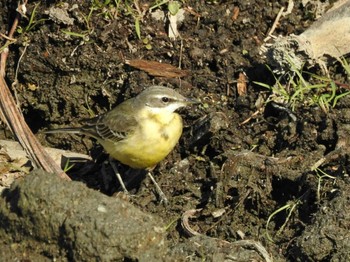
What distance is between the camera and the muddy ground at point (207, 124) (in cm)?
745

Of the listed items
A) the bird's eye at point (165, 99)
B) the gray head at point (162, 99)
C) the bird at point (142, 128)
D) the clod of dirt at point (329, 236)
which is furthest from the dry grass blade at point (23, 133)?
the clod of dirt at point (329, 236)

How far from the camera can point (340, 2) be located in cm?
1000

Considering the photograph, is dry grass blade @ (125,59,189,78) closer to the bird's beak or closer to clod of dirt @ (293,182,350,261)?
the bird's beak

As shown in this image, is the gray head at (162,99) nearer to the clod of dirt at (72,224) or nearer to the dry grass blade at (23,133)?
the dry grass blade at (23,133)

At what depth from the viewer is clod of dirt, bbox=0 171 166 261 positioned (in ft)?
21.9

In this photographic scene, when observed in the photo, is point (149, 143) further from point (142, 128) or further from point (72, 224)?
point (72, 224)

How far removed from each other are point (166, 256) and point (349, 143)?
7.92 ft

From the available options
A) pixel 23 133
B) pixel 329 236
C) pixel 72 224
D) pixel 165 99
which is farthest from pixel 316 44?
pixel 72 224

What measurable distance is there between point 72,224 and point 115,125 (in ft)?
9.02

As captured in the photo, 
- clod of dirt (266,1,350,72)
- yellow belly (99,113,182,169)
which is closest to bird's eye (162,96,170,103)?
yellow belly (99,113,182,169)

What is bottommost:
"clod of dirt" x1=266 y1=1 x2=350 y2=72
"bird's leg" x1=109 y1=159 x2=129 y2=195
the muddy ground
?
"bird's leg" x1=109 y1=159 x2=129 y2=195

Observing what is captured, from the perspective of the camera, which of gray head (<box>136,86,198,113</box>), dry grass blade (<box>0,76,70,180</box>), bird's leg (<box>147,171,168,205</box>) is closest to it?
bird's leg (<box>147,171,168,205</box>)

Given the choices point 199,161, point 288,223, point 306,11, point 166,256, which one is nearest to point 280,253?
point 288,223

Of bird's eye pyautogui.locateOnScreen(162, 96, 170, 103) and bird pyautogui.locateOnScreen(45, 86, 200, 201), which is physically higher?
bird's eye pyautogui.locateOnScreen(162, 96, 170, 103)
